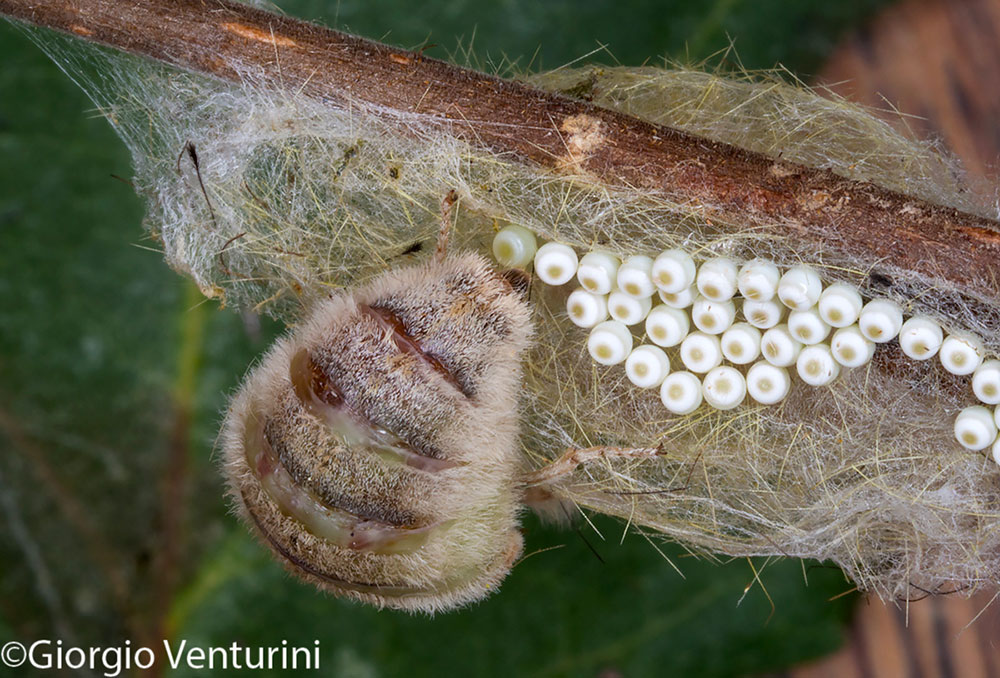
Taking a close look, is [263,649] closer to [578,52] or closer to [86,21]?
[86,21]

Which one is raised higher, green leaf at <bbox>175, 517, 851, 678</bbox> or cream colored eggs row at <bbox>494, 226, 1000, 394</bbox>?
cream colored eggs row at <bbox>494, 226, 1000, 394</bbox>

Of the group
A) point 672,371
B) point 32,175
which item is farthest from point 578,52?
point 32,175

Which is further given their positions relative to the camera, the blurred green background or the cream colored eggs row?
the blurred green background

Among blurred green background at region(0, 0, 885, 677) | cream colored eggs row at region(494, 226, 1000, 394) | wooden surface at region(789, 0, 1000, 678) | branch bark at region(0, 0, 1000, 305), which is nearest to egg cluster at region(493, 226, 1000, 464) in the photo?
cream colored eggs row at region(494, 226, 1000, 394)

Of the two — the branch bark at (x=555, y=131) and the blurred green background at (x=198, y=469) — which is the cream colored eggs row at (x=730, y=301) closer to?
the branch bark at (x=555, y=131)

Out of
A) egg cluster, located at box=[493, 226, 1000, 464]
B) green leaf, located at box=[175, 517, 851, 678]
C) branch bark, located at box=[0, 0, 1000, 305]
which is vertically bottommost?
green leaf, located at box=[175, 517, 851, 678]

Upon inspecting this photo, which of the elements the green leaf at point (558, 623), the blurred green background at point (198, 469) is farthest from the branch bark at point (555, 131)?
the green leaf at point (558, 623)

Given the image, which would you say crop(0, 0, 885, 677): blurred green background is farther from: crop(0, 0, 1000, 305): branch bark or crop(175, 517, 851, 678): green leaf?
crop(0, 0, 1000, 305): branch bark

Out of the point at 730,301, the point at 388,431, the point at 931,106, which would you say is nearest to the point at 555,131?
the point at 730,301
